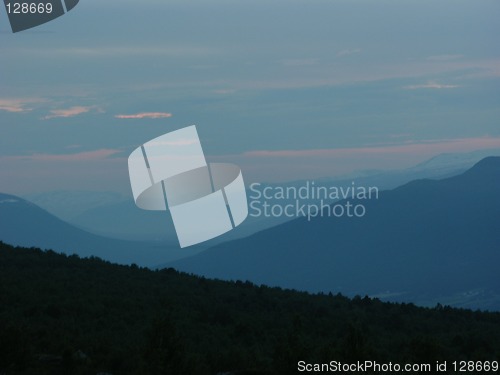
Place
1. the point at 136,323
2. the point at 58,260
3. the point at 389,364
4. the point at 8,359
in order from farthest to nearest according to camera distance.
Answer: the point at 58,260 → the point at 136,323 → the point at 389,364 → the point at 8,359

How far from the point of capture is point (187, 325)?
37.9 meters

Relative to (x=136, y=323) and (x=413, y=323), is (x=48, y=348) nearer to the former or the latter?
(x=136, y=323)

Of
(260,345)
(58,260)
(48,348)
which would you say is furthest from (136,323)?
(58,260)

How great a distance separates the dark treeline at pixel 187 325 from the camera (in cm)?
2731

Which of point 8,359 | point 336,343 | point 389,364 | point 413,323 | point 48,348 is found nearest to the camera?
point 8,359

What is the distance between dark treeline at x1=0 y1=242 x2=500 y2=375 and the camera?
27.3m

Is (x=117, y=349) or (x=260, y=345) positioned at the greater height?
(x=117, y=349)

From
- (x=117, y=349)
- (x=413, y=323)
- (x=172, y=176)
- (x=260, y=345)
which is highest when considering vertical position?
(x=172, y=176)

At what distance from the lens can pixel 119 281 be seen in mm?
47562

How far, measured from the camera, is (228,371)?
28453 mm

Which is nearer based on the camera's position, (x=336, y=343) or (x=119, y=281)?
(x=336, y=343)

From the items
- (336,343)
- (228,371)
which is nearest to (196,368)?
(228,371)

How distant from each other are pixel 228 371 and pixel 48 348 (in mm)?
6038

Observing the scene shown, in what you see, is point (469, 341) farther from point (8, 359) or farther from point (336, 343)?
point (8, 359)
